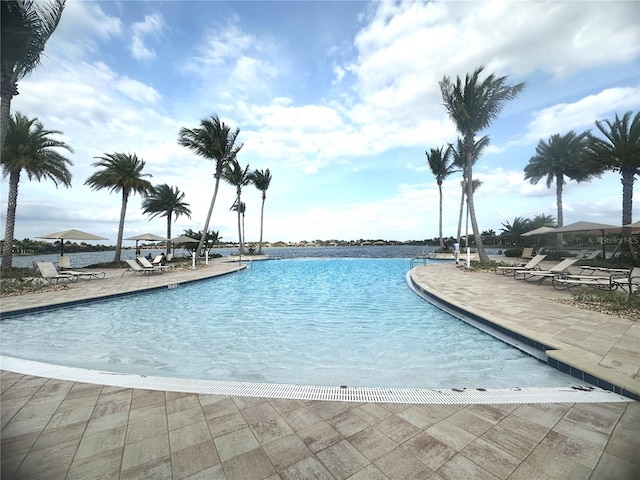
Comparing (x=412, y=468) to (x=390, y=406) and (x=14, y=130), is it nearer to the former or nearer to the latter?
(x=390, y=406)

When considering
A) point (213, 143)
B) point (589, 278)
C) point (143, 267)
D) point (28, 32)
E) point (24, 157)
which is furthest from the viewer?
point (213, 143)

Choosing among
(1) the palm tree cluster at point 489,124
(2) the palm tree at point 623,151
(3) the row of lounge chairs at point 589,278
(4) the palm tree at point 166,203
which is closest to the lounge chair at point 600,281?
(3) the row of lounge chairs at point 589,278

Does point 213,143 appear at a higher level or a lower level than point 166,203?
higher

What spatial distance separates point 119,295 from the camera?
8.66 m

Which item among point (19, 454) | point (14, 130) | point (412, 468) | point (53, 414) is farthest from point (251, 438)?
point (14, 130)

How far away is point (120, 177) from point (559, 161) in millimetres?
31560

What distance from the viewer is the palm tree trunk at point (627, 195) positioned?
15.9 metres

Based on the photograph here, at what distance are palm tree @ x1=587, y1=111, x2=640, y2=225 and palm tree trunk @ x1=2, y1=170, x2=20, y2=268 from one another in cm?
3059

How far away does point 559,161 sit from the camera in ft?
70.0

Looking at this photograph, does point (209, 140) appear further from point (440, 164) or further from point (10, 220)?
point (440, 164)

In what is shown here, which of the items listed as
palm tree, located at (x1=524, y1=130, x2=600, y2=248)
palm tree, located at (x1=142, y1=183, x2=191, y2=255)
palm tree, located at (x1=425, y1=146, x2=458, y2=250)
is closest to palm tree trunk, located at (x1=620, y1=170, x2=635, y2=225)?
palm tree, located at (x1=524, y1=130, x2=600, y2=248)

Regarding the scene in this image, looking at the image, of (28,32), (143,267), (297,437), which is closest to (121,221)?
(143,267)

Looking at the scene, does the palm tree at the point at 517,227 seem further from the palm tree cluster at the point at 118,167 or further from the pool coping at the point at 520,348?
the pool coping at the point at 520,348

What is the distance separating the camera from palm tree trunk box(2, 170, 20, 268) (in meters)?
12.7
